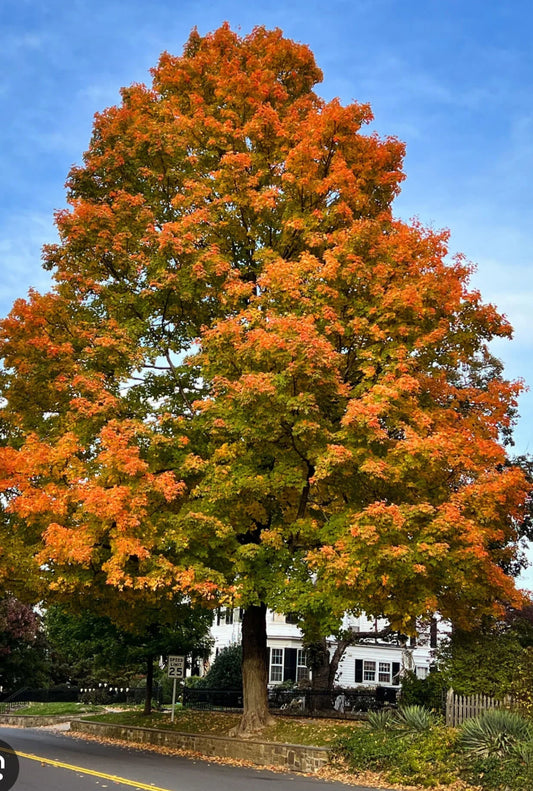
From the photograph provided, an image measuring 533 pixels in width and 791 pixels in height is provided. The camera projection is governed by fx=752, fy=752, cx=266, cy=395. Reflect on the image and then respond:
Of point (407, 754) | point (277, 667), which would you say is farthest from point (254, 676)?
point (277, 667)

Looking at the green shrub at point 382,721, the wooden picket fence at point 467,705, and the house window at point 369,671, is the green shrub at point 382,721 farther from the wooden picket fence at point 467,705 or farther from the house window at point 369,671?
the house window at point 369,671

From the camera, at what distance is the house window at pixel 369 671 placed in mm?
44375

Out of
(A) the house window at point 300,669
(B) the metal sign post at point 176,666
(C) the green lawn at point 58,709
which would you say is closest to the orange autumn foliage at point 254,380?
(B) the metal sign post at point 176,666

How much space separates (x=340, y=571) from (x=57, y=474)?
6.17m

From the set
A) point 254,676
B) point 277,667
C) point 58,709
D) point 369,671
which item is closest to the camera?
point 254,676

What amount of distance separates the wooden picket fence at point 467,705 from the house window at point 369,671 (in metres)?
30.3

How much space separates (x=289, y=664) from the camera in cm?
4066

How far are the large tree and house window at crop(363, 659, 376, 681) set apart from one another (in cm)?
2691

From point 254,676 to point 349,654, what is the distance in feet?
88.0

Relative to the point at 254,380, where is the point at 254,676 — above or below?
below

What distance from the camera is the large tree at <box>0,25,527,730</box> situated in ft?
48.3

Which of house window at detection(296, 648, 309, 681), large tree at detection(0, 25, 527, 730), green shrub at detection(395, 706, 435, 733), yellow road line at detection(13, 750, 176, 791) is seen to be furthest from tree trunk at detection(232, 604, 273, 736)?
house window at detection(296, 648, 309, 681)

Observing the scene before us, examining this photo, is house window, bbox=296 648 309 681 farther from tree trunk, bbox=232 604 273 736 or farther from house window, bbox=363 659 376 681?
tree trunk, bbox=232 604 273 736

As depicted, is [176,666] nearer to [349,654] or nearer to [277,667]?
[277,667]
